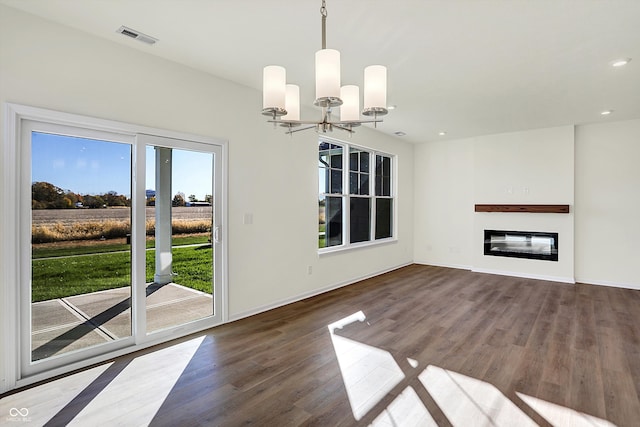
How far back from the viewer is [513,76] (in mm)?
3627

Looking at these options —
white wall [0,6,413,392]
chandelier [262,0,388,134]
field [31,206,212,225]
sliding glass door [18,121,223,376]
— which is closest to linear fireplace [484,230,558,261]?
white wall [0,6,413,392]

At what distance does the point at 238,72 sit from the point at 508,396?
3792 mm

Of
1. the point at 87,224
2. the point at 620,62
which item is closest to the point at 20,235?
the point at 87,224

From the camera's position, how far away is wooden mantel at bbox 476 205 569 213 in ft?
18.9

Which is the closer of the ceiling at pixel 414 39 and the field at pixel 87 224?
the ceiling at pixel 414 39

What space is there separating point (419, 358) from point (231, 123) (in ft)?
10.3

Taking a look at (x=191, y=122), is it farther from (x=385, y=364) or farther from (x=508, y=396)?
(x=508, y=396)

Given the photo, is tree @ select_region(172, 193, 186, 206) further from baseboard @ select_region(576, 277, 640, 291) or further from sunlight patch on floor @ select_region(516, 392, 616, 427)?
baseboard @ select_region(576, 277, 640, 291)

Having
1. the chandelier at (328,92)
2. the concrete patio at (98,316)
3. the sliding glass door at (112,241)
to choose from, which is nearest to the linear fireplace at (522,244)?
the chandelier at (328,92)

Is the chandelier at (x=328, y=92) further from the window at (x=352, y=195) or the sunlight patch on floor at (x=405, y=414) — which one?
the window at (x=352, y=195)

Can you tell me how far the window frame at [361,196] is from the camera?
17.9ft

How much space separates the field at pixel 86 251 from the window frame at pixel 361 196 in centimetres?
243

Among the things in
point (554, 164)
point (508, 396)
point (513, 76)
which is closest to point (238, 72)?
point (513, 76)

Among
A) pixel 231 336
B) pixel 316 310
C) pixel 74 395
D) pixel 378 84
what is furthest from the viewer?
pixel 316 310
